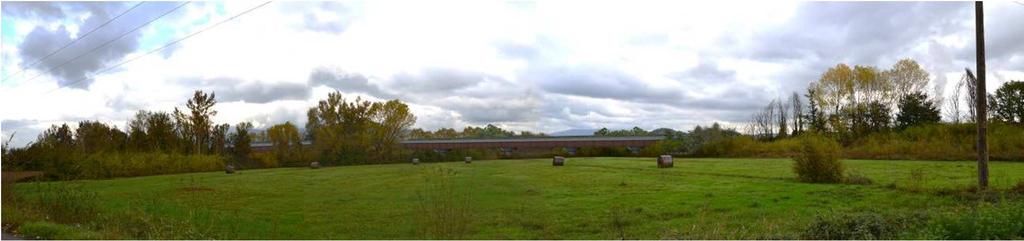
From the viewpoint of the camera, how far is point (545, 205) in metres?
18.0

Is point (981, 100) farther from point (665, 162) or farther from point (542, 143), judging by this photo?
point (542, 143)

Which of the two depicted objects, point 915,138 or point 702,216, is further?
point 915,138

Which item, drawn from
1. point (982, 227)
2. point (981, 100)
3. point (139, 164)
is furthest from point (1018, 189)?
point (139, 164)

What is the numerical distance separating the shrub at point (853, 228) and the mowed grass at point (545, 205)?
15.0 inches

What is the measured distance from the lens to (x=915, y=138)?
146 feet

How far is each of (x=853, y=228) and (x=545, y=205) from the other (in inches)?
327

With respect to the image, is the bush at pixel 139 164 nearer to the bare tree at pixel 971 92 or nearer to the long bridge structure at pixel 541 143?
the long bridge structure at pixel 541 143

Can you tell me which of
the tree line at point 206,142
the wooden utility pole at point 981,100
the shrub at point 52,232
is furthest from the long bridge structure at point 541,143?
the shrub at point 52,232

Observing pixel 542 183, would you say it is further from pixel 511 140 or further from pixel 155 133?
pixel 511 140

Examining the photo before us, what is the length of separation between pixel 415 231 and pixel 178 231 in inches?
169

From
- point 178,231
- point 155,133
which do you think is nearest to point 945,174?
point 178,231

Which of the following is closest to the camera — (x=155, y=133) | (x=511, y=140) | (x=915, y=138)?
(x=915, y=138)

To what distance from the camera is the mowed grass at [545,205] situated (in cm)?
1338

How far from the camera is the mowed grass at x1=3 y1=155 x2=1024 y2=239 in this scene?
1338cm
